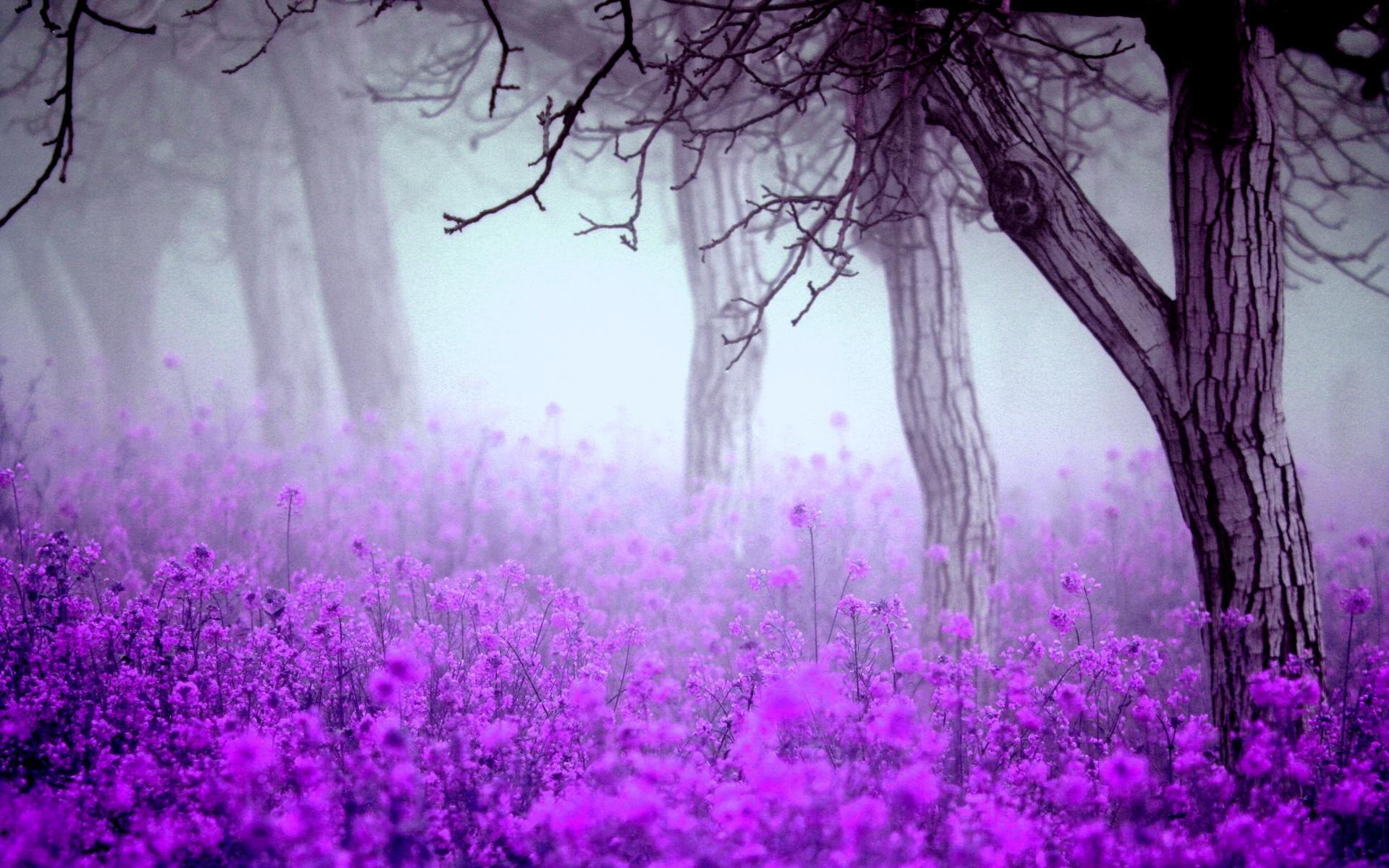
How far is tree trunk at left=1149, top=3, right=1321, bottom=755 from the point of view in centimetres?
270

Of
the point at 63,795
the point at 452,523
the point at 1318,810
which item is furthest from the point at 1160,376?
the point at 452,523

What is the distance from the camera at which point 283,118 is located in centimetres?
1152

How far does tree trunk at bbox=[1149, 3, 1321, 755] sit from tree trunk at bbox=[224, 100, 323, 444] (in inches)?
393

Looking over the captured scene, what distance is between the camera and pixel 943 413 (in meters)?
4.48

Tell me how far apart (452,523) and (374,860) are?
14.5ft

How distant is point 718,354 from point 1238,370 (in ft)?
13.2

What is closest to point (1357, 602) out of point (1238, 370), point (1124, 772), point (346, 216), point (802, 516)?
point (1238, 370)

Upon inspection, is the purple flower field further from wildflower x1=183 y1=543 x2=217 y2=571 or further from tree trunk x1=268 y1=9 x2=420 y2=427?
tree trunk x1=268 y1=9 x2=420 y2=427

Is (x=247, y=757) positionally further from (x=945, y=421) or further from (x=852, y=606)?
(x=945, y=421)

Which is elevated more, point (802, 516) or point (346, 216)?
point (346, 216)

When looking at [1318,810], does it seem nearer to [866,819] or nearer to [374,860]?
[866,819]

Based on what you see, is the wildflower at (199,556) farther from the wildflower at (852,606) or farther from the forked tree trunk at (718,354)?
the forked tree trunk at (718,354)

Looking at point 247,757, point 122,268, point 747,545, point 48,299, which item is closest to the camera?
point 247,757

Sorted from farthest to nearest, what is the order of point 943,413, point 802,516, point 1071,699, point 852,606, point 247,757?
point 943,413, point 802,516, point 852,606, point 1071,699, point 247,757
